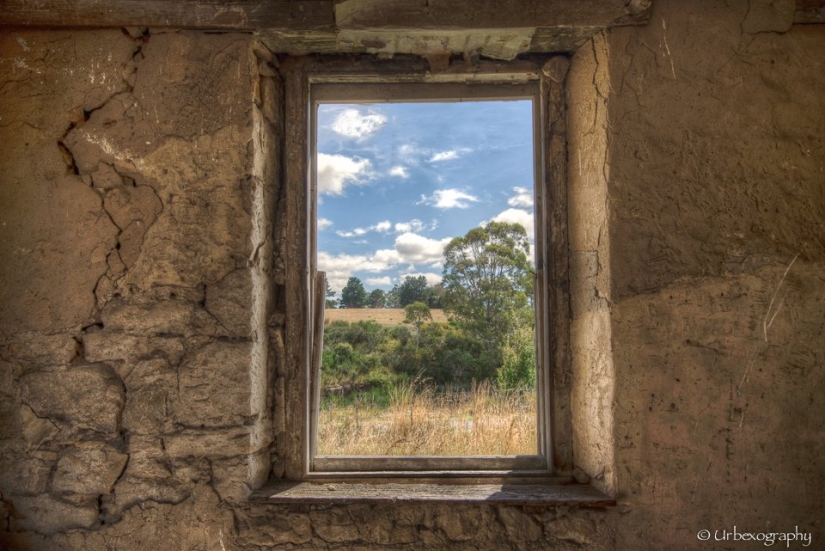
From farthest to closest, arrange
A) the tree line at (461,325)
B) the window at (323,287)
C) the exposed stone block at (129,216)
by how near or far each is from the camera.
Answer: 1. the tree line at (461,325)
2. the window at (323,287)
3. the exposed stone block at (129,216)

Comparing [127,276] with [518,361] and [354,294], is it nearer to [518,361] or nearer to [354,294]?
[354,294]

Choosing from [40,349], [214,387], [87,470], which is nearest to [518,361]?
[214,387]

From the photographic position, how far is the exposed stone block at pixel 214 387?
68.5 inches

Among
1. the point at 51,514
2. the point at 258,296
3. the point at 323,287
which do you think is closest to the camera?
the point at 51,514

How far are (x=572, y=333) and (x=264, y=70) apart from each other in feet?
5.24

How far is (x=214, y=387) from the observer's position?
1.74 meters

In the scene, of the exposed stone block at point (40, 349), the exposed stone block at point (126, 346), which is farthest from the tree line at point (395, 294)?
the exposed stone block at point (40, 349)

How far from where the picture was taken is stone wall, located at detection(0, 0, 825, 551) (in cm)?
168

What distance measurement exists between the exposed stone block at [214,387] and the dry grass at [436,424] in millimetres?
476

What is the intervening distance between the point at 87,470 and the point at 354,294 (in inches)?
44.6

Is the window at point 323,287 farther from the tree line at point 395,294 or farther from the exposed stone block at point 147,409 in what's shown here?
the exposed stone block at point 147,409

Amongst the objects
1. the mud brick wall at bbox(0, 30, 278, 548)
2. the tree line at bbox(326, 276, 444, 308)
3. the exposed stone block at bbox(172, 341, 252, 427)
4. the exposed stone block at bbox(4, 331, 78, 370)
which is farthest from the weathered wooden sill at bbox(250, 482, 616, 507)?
the exposed stone block at bbox(4, 331, 78, 370)

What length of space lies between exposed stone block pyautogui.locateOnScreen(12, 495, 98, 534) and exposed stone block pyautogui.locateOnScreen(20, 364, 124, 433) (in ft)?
0.86

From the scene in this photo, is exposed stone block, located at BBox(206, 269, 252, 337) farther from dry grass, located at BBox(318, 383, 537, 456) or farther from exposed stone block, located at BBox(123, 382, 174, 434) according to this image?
dry grass, located at BBox(318, 383, 537, 456)
